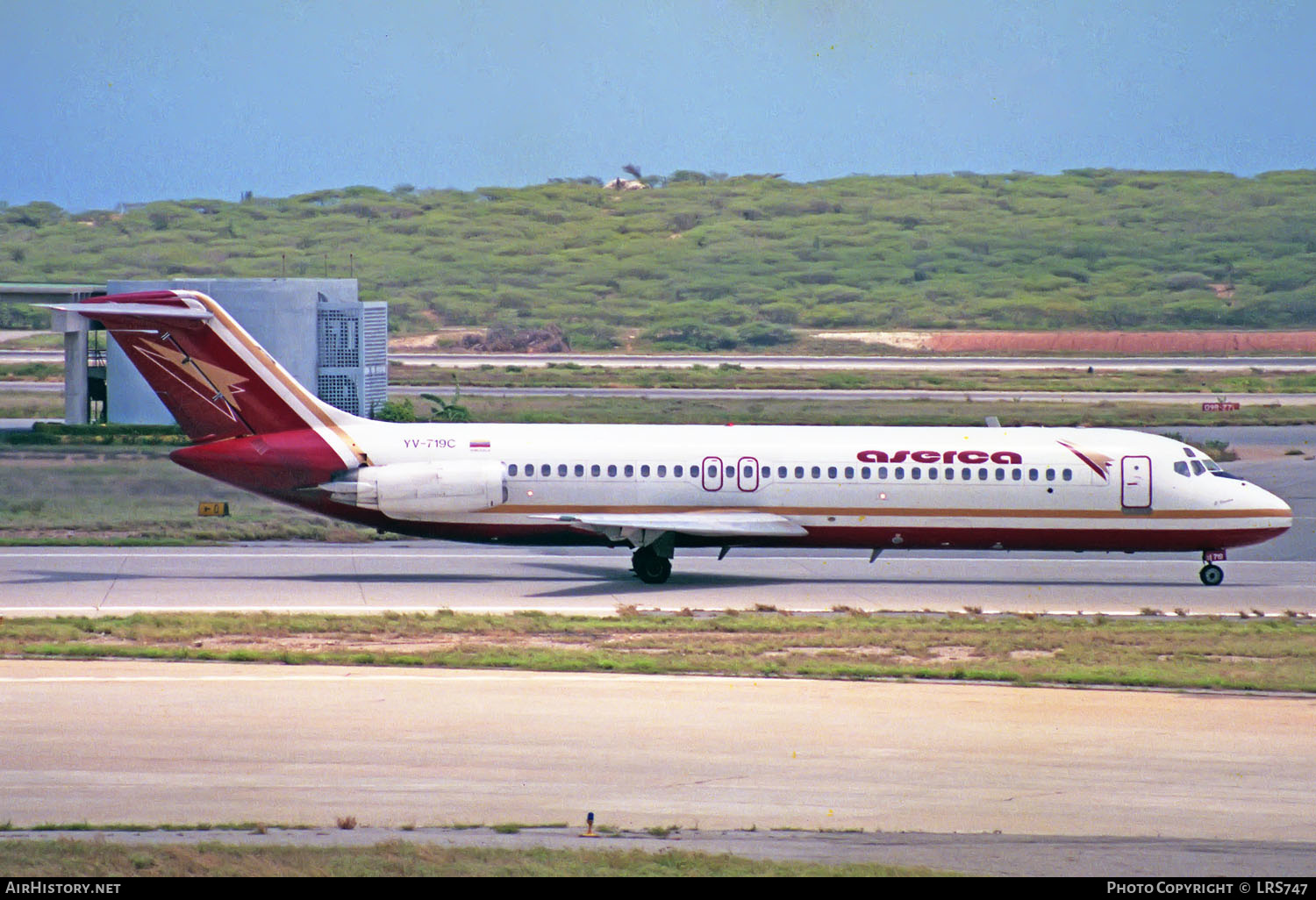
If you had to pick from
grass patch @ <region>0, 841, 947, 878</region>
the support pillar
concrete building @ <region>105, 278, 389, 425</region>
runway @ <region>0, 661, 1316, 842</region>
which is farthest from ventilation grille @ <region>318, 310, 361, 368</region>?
grass patch @ <region>0, 841, 947, 878</region>

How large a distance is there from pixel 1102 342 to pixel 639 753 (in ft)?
321

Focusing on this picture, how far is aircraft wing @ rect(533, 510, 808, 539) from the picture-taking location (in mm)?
29359

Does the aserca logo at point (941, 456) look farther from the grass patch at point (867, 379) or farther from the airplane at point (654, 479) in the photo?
the grass patch at point (867, 379)

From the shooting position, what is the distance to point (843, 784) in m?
15.6

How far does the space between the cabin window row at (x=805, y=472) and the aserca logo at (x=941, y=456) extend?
15 cm

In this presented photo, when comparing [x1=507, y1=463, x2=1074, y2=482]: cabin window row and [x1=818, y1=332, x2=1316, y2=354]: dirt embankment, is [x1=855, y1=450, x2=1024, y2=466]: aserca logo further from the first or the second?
[x1=818, y1=332, x2=1316, y2=354]: dirt embankment

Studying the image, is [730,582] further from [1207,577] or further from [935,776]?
[935,776]

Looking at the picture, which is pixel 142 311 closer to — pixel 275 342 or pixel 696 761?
pixel 696 761

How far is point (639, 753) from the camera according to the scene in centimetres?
1691

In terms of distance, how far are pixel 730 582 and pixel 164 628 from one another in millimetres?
11193

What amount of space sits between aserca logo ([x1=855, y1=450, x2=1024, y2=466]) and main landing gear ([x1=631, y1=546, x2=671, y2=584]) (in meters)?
4.34

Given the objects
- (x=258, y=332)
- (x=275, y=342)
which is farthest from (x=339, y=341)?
(x=258, y=332)

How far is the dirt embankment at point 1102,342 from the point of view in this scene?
346 ft

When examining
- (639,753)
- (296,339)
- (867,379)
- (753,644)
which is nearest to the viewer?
(639,753)
